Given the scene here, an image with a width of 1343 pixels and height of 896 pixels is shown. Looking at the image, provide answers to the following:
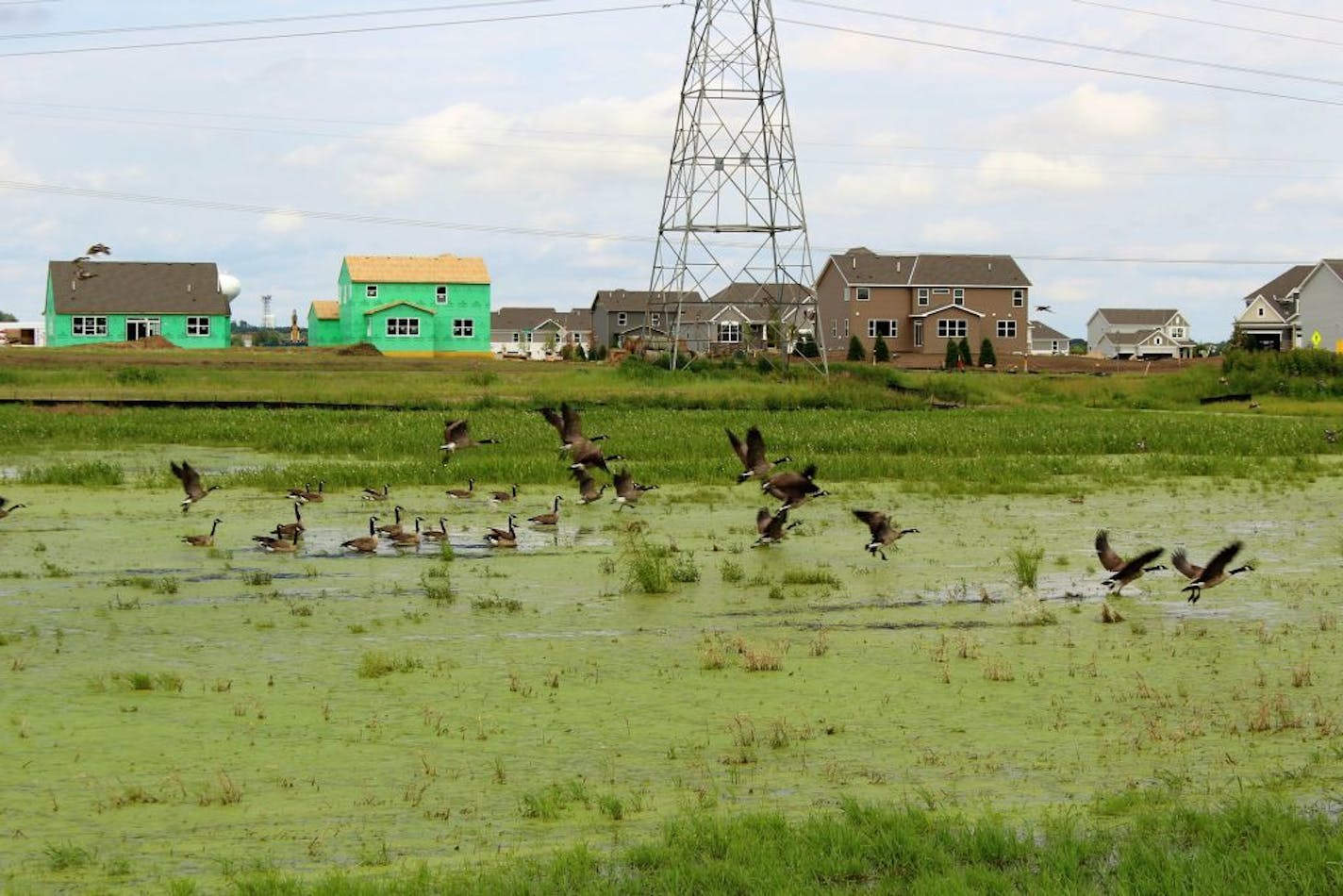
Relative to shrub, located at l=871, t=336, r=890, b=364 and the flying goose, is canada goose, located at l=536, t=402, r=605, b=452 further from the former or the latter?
shrub, located at l=871, t=336, r=890, b=364

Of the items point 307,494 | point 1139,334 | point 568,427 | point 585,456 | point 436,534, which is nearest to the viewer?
point 436,534

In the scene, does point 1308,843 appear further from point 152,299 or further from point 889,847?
point 152,299

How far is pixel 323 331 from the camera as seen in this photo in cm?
10631

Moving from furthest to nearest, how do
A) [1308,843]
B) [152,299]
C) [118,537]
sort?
[152,299]
[118,537]
[1308,843]

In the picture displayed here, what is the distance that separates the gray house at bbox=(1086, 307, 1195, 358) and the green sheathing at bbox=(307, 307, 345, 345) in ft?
227

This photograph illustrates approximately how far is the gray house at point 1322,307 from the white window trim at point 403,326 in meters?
52.6

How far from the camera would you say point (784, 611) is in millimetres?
17000

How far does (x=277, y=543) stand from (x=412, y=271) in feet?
259

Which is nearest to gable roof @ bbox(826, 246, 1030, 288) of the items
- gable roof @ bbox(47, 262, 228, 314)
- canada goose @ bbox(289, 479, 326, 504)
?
gable roof @ bbox(47, 262, 228, 314)

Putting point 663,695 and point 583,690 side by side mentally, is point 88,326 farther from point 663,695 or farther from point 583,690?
point 663,695

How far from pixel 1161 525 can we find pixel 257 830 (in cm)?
1793

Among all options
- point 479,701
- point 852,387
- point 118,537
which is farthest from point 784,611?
point 852,387

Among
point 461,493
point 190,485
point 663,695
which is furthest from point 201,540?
point 663,695

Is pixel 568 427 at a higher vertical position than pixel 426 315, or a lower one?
lower
